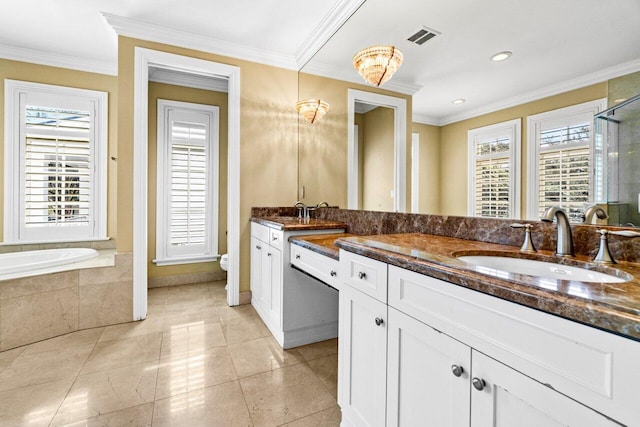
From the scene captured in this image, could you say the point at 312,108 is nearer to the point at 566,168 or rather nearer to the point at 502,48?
the point at 502,48

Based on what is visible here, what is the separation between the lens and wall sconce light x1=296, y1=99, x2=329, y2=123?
2.77 m

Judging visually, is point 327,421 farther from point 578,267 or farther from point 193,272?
point 193,272

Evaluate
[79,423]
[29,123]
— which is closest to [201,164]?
[29,123]

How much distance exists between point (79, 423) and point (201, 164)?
110 inches

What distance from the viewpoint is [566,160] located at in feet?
3.51

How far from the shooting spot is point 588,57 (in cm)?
102

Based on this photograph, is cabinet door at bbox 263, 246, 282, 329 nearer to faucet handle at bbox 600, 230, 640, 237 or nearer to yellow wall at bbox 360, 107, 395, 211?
yellow wall at bbox 360, 107, 395, 211

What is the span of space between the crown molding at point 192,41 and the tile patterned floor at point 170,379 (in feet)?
8.32

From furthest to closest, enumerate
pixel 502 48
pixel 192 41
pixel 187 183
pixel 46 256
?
1. pixel 187 183
2. pixel 46 256
3. pixel 192 41
4. pixel 502 48

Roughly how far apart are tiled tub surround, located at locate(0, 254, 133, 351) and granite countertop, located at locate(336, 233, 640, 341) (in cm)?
249

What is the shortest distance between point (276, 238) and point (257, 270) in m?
0.65

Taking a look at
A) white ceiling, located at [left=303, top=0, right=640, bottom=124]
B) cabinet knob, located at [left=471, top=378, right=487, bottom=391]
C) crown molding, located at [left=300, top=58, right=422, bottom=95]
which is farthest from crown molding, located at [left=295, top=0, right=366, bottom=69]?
cabinet knob, located at [left=471, top=378, right=487, bottom=391]

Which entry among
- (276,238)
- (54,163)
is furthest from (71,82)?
(276,238)

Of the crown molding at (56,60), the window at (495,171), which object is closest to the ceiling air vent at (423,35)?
the window at (495,171)
